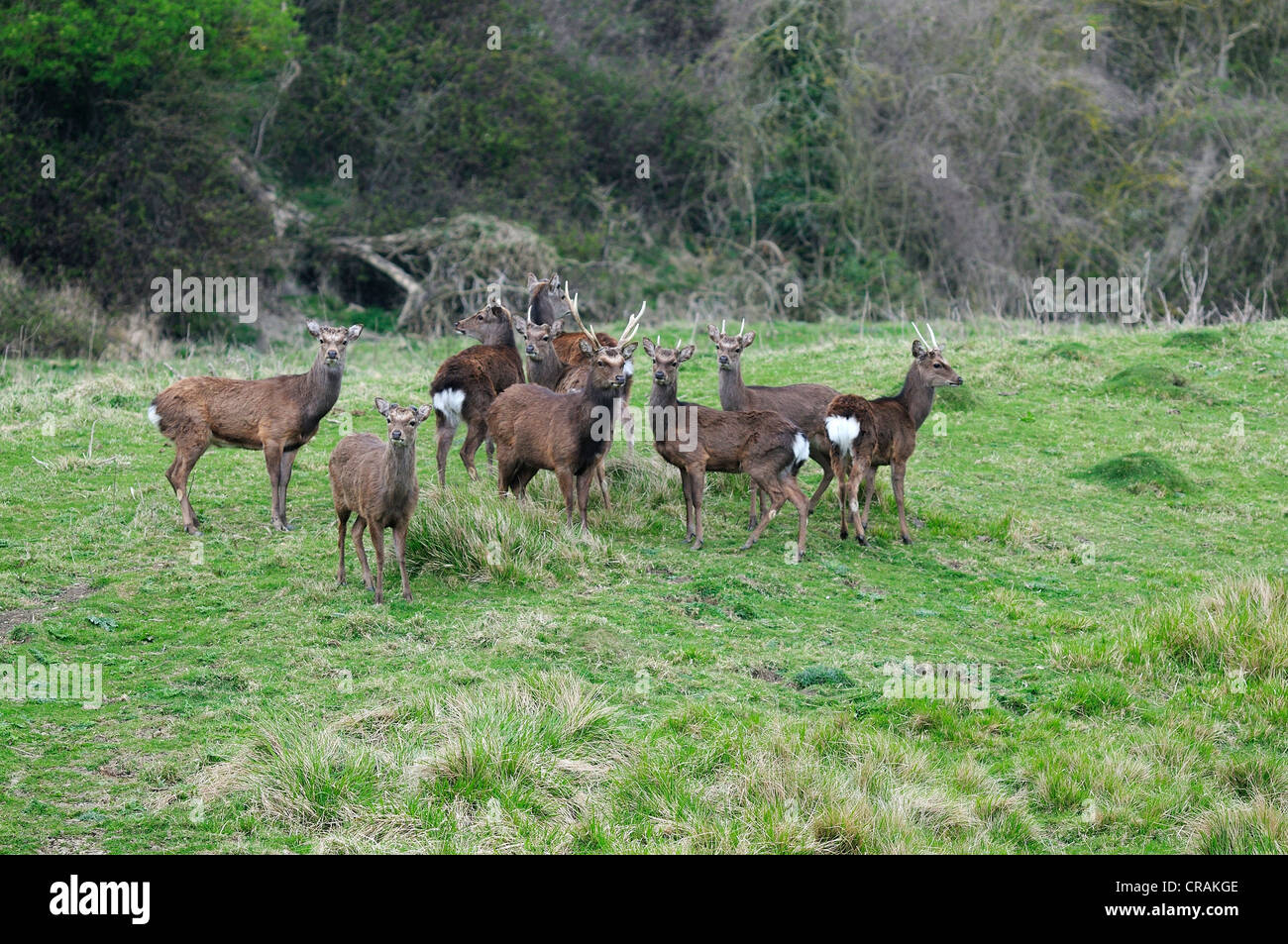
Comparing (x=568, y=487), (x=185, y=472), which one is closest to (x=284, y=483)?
(x=185, y=472)

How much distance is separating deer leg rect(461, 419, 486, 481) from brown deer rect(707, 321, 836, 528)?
2.20 m

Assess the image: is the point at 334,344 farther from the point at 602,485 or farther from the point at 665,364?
the point at 665,364

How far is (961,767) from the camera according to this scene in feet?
24.0

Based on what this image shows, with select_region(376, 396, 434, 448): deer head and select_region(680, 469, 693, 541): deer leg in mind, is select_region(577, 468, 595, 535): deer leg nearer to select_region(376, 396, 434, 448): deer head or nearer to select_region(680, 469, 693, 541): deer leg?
select_region(680, 469, 693, 541): deer leg

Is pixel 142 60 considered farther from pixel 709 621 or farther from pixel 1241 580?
pixel 1241 580

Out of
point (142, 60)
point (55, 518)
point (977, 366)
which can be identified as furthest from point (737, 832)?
point (142, 60)

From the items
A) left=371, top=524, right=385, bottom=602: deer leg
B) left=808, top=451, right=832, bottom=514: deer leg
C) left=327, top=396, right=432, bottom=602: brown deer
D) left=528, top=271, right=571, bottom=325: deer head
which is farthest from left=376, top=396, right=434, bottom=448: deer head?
left=528, top=271, right=571, bottom=325: deer head

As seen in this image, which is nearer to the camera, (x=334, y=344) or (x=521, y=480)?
(x=334, y=344)

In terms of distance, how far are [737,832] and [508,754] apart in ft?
4.01

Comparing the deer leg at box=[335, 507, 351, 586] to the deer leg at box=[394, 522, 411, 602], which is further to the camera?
the deer leg at box=[335, 507, 351, 586]

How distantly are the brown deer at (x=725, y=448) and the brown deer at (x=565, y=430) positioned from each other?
450 mm

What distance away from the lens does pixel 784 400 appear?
40.8 feet

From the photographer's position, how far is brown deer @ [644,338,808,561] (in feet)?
36.7

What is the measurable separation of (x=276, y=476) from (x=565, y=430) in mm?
2366
